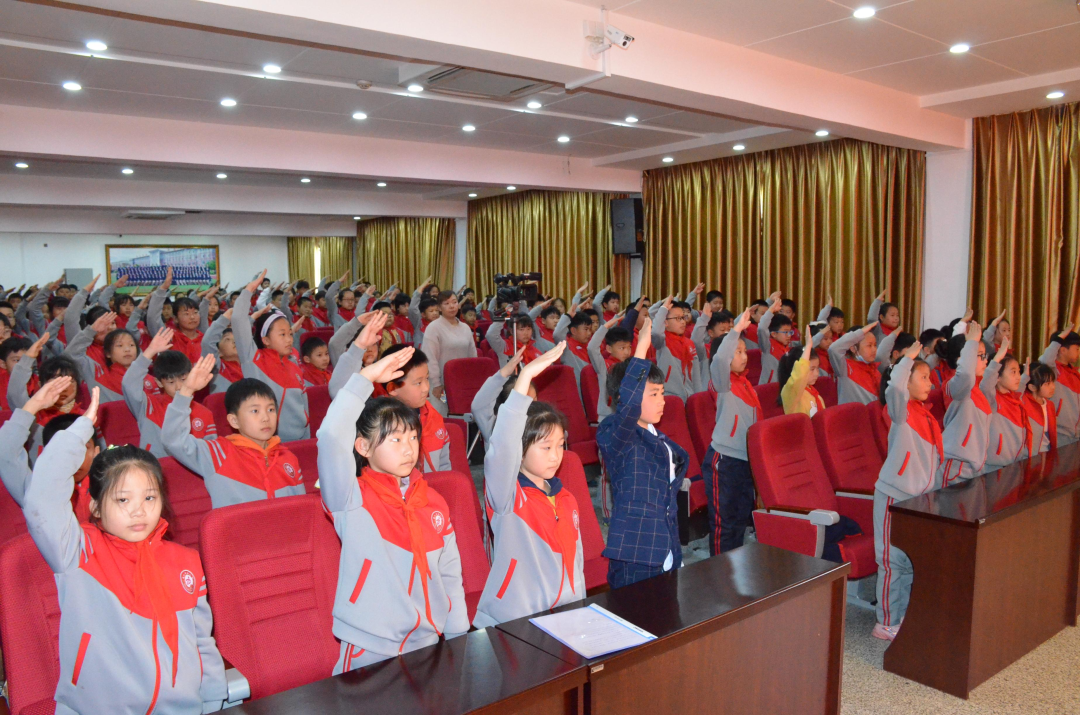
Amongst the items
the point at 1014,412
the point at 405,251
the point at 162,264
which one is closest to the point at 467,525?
the point at 1014,412

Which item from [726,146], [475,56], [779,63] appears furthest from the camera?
[726,146]

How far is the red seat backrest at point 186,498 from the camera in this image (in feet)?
9.71

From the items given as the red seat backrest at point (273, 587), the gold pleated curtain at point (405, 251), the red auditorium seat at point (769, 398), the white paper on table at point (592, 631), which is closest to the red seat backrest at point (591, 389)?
the red auditorium seat at point (769, 398)

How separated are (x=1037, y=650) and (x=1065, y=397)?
7.27ft

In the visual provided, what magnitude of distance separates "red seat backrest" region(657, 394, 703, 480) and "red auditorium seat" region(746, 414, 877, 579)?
2.89ft

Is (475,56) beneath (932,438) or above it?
above

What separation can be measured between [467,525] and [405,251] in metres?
13.8

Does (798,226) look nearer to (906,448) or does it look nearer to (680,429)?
(680,429)

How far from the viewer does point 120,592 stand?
1.83 meters

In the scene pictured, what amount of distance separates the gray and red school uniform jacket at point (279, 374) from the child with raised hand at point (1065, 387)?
14.8 feet

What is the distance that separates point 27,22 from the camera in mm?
4316

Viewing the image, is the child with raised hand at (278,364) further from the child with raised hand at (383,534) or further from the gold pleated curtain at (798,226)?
the gold pleated curtain at (798,226)

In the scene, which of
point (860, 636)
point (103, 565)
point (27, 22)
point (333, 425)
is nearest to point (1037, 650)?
point (860, 636)

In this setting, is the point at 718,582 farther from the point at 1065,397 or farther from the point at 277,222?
the point at 277,222
